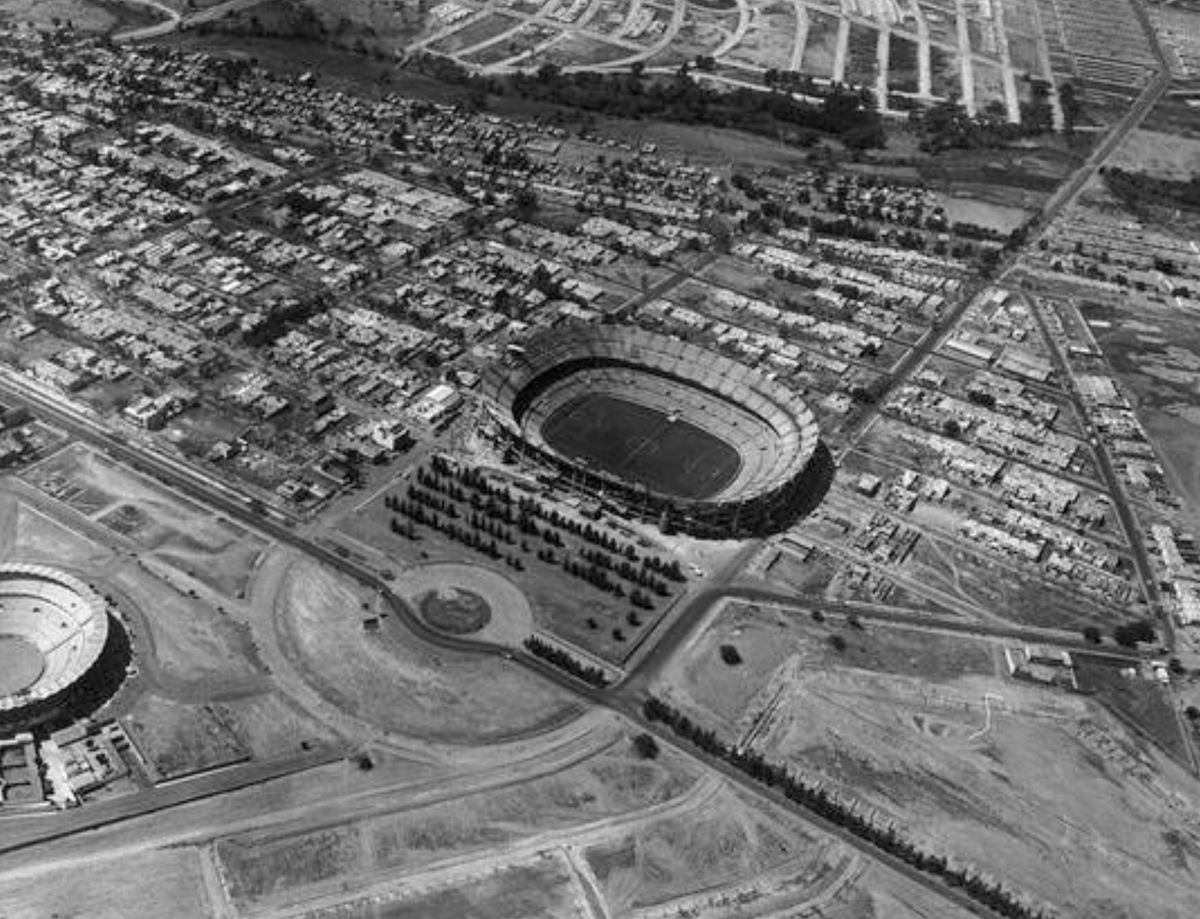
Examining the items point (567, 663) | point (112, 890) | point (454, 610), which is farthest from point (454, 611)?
point (112, 890)

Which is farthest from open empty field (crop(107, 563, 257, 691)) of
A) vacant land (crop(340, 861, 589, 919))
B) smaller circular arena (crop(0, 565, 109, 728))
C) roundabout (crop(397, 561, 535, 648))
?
vacant land (crop(340, 861, 589, 919))

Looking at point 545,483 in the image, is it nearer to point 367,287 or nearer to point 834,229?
point 367,287

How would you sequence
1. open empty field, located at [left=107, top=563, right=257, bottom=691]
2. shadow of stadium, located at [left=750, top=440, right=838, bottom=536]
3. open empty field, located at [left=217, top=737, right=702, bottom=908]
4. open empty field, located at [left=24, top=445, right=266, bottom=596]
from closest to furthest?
open empty field, located at [left=217, top=737, right=702, bottom=908]
open empty field, located at [left=107, top=563, right=257, bottom=691]
open empty field, located at [left=24, top=445, right=266, bottom=596]
shadow of stadium, located at [left=750, top=440, right=838, bottom=536]

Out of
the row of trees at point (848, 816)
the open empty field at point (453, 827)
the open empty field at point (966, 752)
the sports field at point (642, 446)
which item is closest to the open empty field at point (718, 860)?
the open empty field at point (453, 827)

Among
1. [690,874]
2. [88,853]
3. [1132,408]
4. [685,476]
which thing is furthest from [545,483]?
[1132,408]

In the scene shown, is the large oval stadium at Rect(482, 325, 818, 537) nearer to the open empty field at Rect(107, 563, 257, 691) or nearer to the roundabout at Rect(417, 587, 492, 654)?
the roundabout at Rect(417, 587, 492, 654)

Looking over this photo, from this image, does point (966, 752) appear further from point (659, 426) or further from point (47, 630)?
point (47, 630)
